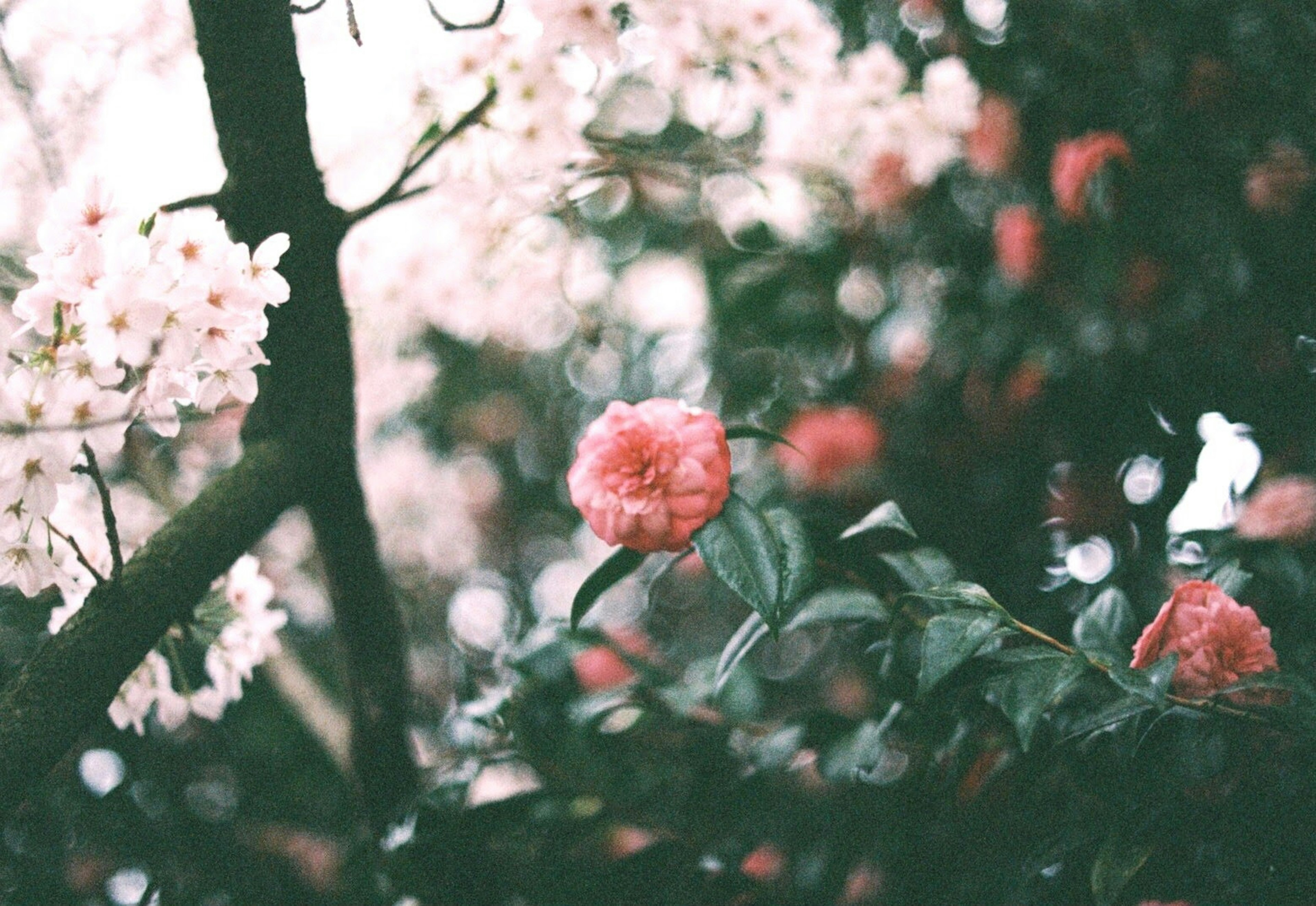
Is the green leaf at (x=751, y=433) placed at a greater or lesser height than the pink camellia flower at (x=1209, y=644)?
greater

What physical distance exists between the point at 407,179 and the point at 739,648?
45 cm

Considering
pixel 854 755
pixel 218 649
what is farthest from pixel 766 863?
→ pixel 218 649

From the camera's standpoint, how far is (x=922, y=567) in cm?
69

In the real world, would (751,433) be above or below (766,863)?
above

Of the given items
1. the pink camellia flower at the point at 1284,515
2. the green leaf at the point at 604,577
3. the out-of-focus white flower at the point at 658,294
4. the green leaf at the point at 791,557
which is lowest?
the out-of-focus white flower at the point at 658,294

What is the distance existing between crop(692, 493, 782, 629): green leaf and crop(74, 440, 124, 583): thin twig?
36cm

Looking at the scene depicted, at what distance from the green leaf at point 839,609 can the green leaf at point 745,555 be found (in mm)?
115

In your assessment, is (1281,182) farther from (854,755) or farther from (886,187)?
(854,755)

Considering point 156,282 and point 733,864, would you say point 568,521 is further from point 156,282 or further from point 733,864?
point 156,282

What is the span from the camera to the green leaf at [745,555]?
573 mm

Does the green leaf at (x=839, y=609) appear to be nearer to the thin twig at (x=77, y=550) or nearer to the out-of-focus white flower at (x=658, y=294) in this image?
the thin twig at (x=77, y=550)

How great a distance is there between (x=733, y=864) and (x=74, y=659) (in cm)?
58

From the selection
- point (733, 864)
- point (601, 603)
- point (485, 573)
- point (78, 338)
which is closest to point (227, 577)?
point (78, 338)

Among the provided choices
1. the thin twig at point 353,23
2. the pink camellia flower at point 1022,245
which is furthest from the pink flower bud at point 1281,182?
the thin twig at point 353,23
